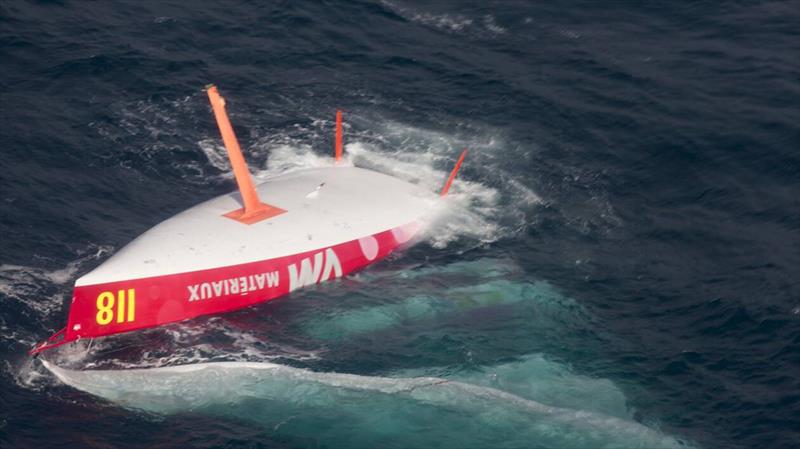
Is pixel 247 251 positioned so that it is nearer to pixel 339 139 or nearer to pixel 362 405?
pixel 362 405

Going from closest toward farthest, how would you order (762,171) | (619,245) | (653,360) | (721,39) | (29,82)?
(653,360)
(619,245)
(762,171)
(29,82)
(721,39)

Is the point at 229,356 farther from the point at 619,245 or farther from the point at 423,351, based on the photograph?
the point at 619,245

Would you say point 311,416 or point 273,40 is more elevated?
point 273,40

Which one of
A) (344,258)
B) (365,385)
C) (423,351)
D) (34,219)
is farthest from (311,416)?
(34,219)

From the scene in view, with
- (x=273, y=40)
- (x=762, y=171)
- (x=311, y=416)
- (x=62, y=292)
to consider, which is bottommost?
(x=311, y=416)

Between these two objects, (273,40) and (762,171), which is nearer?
(762,171)

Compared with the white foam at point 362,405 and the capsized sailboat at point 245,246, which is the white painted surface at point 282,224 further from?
the white foam at point 362,405

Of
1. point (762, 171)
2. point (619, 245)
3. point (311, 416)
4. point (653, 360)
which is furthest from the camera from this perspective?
point (762, 171)
